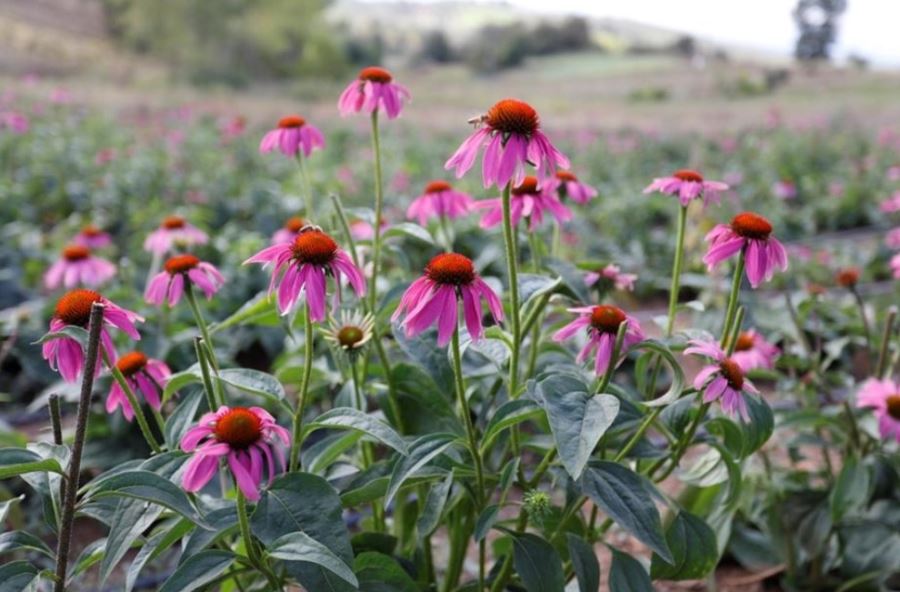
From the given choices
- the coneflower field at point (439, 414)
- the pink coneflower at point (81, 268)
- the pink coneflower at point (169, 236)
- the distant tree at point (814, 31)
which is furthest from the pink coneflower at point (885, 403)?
the distant tree at point (814, 31)

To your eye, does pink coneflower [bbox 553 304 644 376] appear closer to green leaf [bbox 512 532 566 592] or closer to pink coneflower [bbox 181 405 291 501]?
green leaf [bbox 512 532 566 592]

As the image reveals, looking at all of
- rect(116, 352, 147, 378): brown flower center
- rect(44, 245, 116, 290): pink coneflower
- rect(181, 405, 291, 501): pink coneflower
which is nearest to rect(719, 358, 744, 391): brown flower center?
rect(181, 405, 291, 501): pink coneflower

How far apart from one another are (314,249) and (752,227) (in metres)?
0.47

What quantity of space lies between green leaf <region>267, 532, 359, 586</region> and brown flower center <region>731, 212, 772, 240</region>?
0.54 metres

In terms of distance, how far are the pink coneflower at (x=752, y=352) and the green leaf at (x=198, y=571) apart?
88cm

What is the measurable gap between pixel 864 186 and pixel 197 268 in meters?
4.48

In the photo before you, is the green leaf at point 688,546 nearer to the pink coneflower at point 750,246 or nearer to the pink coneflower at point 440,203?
the pink coneflower at point 750,246

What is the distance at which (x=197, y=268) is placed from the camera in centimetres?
102

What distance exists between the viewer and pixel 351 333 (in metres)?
1.02

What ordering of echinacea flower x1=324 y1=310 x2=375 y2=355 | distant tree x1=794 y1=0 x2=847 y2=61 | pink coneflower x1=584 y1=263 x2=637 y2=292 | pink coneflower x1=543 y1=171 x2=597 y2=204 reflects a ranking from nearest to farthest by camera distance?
echinacea flower x1=324 y1=310 x2=375 y2=355
pink coneflower x1=584 y1=263 x2=637 y2=292
pink coneflower x1=543 y1=171 x2=597 y2=204
distant tree x1=794 y1=0 x2=847 y2=61

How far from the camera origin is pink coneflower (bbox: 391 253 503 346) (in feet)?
2.46

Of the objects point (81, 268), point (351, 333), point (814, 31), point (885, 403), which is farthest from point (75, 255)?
point (814, 31)

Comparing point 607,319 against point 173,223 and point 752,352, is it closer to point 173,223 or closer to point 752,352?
point 752,352

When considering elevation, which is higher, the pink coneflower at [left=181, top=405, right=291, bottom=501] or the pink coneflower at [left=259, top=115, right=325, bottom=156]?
the pink coneflower at [left=259, top=115, right=325, bottom=156]
